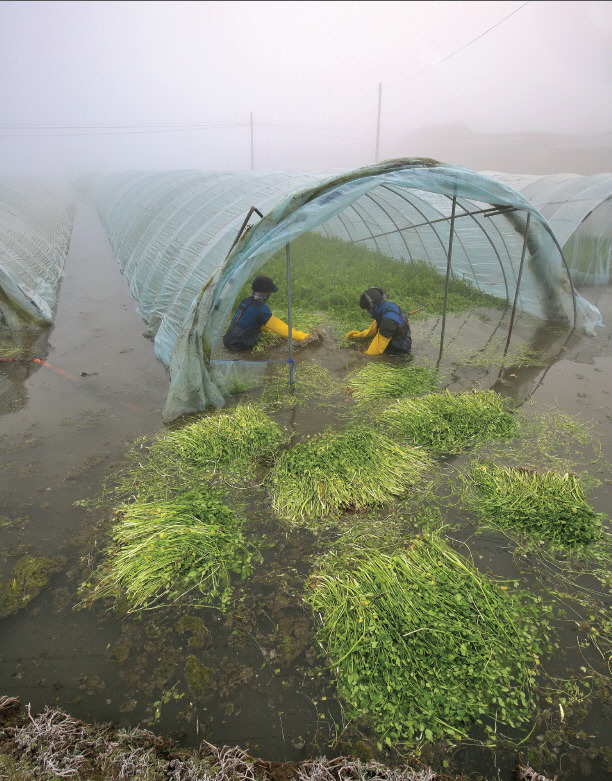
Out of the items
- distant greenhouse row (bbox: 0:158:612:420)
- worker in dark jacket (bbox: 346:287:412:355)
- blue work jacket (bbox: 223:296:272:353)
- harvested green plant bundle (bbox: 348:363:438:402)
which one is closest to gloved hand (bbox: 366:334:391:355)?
worker in dark jacket (bbox: 346:287:412:355)

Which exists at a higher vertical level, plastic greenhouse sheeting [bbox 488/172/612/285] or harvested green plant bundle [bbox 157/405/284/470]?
plastic greenhouse sheeting [bbox 488/172/612/285]

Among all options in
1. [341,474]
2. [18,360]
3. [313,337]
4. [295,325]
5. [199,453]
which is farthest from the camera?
[295,325]

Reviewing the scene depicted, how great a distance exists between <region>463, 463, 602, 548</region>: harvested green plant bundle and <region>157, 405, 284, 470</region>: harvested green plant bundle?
2508mm

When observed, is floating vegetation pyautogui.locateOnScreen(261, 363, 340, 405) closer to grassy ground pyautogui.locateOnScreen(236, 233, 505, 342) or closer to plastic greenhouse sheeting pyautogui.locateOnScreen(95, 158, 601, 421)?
plastic greenhouse sheeting pyautogui.locateOnScreen(95, 158, 601, 421)

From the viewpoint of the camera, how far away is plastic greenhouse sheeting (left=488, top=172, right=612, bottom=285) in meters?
10.9

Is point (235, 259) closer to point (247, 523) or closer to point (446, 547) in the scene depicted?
point (247, 523)

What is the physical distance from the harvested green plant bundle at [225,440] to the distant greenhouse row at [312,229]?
0.71 m

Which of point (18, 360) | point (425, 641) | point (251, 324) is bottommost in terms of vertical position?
point (18, 360)

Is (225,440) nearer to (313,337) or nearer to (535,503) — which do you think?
(535,503)

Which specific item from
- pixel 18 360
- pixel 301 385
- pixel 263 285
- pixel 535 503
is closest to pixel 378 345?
pixel 301 385

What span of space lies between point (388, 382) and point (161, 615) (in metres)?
4.68

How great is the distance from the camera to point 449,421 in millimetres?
5910

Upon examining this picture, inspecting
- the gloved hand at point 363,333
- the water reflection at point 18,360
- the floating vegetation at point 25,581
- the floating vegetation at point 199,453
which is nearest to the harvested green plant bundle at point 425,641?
the floating vegetation at point 199,453

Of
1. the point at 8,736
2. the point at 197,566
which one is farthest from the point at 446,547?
the point at 8,736
